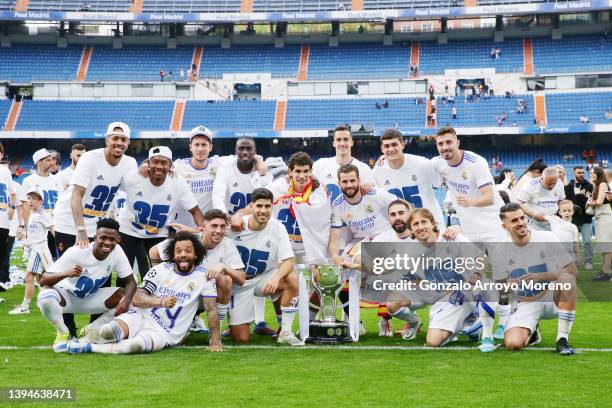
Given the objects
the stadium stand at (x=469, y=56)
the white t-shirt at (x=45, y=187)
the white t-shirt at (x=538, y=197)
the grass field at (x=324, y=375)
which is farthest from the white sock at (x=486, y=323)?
the stadium stand at (x=469, y=56)

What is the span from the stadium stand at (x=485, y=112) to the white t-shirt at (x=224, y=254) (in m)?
34.5

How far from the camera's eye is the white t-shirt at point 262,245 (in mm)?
7906

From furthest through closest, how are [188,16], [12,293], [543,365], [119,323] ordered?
[188,16]
[12,293]
[119,323]
[543,365]

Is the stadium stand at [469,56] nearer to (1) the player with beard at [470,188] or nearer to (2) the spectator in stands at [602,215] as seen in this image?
(2) the spectator in stands at [602,215]

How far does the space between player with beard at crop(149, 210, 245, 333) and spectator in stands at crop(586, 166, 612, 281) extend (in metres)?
7.87

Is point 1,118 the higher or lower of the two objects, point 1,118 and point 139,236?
the higher

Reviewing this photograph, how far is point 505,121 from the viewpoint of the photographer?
41281mm

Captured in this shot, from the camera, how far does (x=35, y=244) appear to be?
10.8 meters

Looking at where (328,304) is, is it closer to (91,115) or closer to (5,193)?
(5,193)

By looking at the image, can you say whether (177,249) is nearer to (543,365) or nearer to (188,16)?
(543,365)

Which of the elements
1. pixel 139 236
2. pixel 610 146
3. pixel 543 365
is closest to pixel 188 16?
pixel 610 146

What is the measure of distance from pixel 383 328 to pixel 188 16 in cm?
4031

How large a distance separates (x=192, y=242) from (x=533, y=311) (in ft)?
10.6

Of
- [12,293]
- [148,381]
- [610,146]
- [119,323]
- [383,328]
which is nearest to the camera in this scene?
[148,381]
